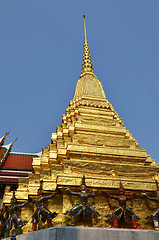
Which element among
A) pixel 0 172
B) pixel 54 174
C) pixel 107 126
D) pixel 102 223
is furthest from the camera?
pixel 0 172

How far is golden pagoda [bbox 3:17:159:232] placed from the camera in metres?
7.75

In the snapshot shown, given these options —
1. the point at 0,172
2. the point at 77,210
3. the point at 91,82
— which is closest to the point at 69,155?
the point at 77,210

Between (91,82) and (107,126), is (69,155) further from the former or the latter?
(91,82)

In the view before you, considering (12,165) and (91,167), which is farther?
(12,165)

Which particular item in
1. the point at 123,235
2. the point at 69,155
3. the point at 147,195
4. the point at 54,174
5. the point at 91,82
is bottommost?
the point at 123,235

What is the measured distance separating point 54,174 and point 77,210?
2077 mm

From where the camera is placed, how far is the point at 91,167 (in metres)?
9.06

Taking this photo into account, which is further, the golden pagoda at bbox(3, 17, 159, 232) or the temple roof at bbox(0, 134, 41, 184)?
the temple roof at bbox(0, 134, 41, 184)

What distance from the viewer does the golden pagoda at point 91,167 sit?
7.75m

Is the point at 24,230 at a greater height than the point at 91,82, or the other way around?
the point at 91,82

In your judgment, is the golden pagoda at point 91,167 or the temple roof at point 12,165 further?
the temple roof at point 12,165

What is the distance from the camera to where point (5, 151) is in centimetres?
1880

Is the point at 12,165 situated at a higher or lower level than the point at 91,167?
higher

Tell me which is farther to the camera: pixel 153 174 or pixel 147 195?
pixel 153 174
